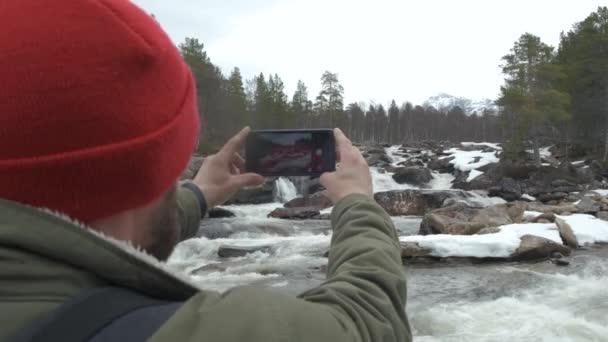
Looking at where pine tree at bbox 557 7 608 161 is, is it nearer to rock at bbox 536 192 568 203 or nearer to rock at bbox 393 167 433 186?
rock at bbox 393 167 433 186

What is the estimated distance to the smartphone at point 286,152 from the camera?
1.80 meters

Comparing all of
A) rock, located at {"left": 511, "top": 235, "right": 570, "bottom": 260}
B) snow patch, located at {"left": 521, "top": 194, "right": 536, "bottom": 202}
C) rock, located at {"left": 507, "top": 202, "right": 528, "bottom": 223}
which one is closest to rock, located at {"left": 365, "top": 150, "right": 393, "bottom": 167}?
snow patch, located at {"left": 521, "top": 194, "right": 536, "bottom": 202}

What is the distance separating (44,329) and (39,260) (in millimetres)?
124

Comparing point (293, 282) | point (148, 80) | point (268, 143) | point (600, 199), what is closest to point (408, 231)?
point (293, 282)

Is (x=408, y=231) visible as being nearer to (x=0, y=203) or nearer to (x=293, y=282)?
(x=293, y=282)

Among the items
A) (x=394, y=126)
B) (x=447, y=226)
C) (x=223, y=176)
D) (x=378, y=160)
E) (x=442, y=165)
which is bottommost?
(x=447, y=226)

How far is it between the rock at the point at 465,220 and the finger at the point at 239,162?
419 inches

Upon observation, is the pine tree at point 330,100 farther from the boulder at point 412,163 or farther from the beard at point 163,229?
the beard at point 163,229

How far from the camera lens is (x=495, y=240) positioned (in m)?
10.1

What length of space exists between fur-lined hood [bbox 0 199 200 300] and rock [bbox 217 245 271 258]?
10239 mm

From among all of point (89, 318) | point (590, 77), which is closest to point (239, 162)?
point (89, 318)

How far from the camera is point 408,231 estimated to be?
48.1 feet

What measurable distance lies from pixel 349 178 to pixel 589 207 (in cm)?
1696

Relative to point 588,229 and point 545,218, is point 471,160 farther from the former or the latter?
point 588,229
